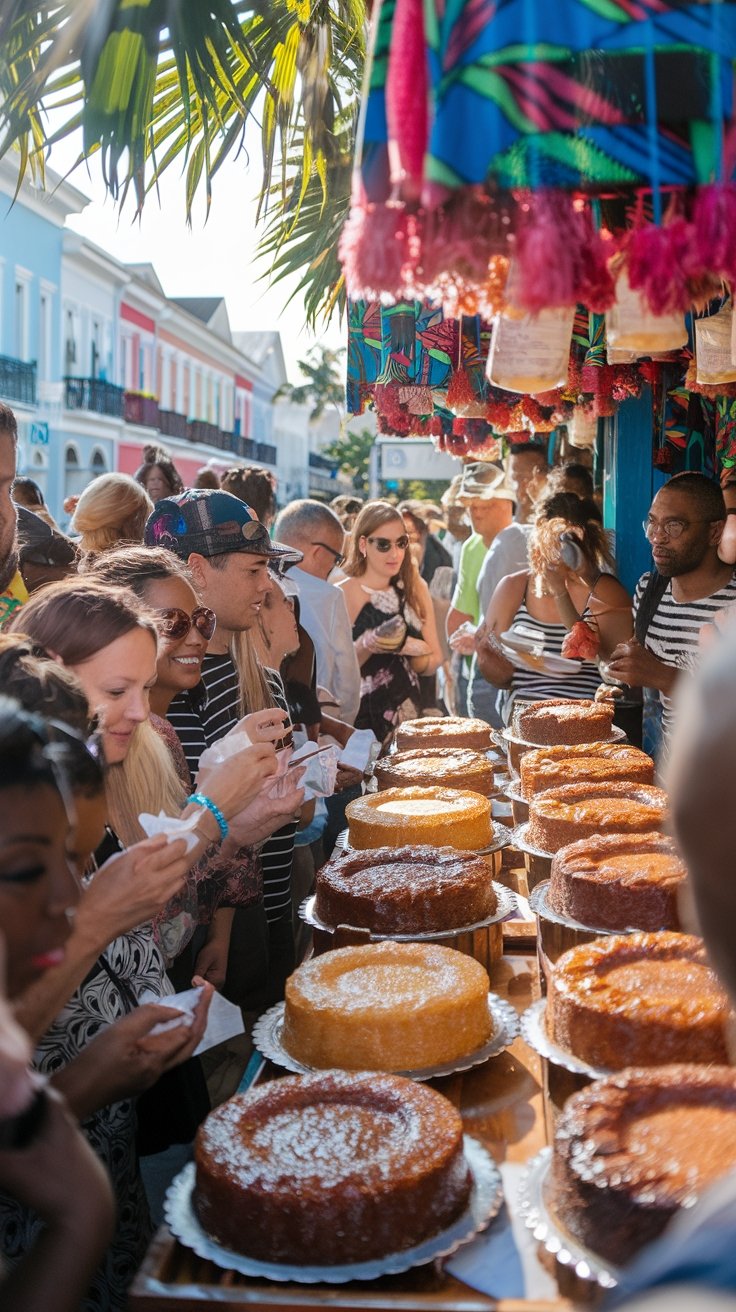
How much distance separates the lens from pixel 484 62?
1.42 metres

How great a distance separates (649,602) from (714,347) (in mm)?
1609

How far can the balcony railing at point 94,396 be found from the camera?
1190 inches

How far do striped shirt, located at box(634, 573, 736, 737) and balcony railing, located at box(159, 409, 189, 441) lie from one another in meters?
35.5

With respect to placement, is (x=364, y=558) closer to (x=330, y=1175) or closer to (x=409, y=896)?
(x=409, y=896)

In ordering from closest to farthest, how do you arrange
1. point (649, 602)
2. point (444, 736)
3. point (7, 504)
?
point (7, 504)
point (444, 736)
point (649, 602)

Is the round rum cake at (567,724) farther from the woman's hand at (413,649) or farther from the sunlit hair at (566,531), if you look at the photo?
the woman's hand at (413,649)

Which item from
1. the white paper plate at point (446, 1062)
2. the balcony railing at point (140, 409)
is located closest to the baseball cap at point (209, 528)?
the white paper plate at point (446, 1062)

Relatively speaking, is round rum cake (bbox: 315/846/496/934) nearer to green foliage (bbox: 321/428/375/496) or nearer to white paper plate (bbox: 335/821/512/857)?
white paper plate (bbox: 335/821/512/857)

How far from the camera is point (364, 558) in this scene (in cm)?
621

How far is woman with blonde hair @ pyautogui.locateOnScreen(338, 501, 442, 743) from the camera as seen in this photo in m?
6.18

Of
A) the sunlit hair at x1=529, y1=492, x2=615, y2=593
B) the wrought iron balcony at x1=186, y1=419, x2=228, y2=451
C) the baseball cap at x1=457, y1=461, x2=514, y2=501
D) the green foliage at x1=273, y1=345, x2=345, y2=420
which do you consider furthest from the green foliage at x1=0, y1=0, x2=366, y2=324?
the green foliage at x1=273, y1=345, x2=345, y2=420

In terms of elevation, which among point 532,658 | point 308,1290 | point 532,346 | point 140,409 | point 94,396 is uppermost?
point 140,409

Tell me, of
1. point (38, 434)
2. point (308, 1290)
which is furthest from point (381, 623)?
point (38, 434)

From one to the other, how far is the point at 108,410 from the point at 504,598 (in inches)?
1138
